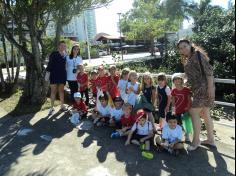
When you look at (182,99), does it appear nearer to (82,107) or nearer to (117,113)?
(117,113)

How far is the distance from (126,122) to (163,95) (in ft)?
2.75

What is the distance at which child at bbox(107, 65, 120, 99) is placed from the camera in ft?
24.7

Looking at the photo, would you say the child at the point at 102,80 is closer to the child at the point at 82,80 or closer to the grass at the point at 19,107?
the child at the point at 82,80

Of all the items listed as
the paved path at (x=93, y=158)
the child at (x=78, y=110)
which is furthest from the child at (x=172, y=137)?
the child at (x=78, y=110)

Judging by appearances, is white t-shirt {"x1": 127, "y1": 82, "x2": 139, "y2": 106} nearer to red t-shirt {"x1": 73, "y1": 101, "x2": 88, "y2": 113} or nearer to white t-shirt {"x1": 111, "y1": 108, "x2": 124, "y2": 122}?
white t-shirt {"x1": 111, "y1": 108, "x2": 124, "y2": 122}

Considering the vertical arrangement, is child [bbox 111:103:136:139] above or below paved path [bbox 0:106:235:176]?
above

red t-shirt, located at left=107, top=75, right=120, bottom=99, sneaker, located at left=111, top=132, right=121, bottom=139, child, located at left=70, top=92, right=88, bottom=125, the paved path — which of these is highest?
red t-shirt, located at left=107, top=75, right=120, bottom=99

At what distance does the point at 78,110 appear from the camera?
7.71 m

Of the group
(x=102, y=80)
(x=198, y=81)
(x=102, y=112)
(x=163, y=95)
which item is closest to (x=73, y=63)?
(x=102, y=80)

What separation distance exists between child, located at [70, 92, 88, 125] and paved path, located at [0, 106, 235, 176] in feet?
2.12

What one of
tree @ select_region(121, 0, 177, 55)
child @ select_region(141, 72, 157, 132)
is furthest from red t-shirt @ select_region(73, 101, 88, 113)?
tree @ select_region(121, 0, 177, 55)

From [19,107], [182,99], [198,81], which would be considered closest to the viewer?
[198,81]

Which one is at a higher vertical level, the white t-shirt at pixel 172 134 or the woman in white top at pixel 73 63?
the woman in white top at pixel 73 63

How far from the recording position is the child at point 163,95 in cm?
599
